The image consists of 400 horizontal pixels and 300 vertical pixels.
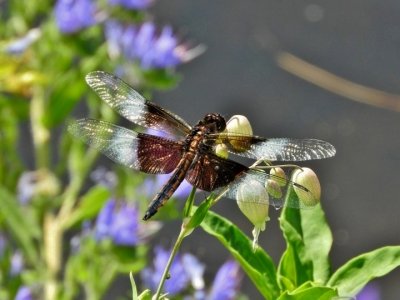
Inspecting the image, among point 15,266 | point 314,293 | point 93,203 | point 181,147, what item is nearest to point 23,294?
point 15,266

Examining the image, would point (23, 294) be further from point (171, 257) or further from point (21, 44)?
point (171, 257)

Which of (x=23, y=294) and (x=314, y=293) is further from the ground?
(x=314, y=293)

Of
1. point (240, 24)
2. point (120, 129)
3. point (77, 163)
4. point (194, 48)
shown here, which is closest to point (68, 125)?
point (120, 129)

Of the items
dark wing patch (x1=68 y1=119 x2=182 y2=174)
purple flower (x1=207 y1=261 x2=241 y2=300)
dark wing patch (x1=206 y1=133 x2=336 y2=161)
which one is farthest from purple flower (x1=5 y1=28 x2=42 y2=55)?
dark wing patch (x1=206 y1=133 x2=336 y2=161)

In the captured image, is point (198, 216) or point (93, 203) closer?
point (198, 216)

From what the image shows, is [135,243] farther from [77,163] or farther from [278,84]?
[278,84]

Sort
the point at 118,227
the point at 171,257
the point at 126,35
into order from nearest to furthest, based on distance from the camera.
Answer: the point at 171,257, the point at 118,227, the point at 126,35

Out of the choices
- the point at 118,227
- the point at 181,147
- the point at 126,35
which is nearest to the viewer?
the point at 181,147
